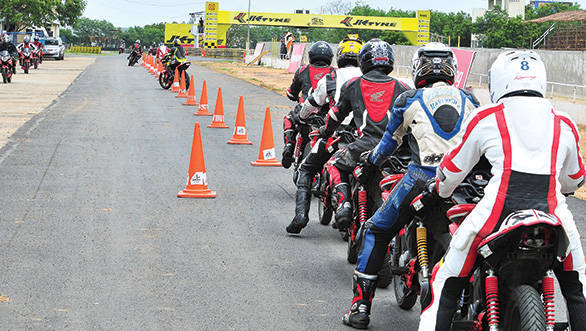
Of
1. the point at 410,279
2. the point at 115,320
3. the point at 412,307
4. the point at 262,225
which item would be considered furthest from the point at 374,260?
the point at 262,225

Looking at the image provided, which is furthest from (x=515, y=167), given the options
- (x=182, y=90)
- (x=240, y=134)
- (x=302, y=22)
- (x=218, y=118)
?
(x=302, y=22)

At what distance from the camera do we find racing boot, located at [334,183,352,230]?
7.18 m

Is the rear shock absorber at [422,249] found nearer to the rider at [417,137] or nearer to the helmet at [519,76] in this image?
the rider at [417,137]

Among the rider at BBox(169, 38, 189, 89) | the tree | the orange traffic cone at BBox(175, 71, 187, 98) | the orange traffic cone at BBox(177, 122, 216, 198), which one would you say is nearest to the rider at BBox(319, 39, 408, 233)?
the orange traffic cone at BBox(177, 122, 216, 198)

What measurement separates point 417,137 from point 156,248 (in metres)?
3.35

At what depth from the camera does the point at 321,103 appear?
8.79 meters

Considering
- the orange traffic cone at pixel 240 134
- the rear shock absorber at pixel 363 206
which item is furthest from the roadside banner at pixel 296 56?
the rear shock absorber at pixel 363 206

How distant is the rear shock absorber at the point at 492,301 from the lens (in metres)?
4.14

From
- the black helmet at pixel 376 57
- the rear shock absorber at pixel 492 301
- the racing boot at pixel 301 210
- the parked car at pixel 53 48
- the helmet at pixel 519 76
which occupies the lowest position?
the racing boot at pixel 301 210

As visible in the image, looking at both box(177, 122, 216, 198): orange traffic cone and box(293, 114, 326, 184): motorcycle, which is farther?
box(177, 122, 216, 198): orange traffic cone

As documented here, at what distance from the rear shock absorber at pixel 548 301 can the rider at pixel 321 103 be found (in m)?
4.20

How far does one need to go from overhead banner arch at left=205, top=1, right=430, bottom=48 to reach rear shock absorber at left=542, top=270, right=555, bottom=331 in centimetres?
10251

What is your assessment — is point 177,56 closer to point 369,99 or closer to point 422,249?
point 369,99

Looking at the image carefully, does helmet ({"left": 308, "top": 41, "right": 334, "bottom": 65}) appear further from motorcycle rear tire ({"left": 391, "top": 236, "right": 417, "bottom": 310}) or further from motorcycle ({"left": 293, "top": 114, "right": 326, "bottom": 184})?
motorcycle rear tire ({"left": 391, "top": 236, "right": 417, "bottom": 310})
